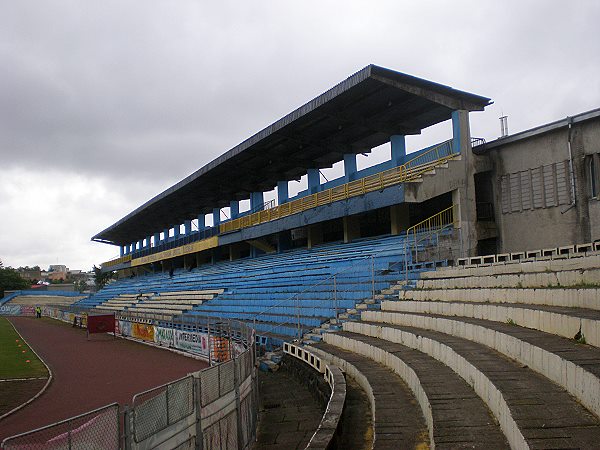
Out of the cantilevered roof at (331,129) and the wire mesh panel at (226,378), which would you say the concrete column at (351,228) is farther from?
the wire mesh panel at (226,378)

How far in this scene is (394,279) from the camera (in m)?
15.4

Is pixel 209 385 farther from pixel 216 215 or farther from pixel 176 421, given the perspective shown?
pixel 216 215

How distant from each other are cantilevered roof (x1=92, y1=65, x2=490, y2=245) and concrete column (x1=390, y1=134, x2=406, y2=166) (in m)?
0.28

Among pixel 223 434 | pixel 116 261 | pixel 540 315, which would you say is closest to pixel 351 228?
pixel 540 315

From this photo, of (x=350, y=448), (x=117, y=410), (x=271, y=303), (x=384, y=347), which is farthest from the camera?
(x=271, y=303)

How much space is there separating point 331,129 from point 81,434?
2116cm

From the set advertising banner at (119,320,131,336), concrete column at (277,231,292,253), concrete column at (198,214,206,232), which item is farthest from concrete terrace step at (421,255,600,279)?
concrete column at (198,214,206,232)

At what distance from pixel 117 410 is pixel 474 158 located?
1644 centimetres

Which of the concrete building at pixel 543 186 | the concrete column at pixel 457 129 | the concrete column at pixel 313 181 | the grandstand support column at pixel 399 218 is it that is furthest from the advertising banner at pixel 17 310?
the concrete building at pixel 543 186

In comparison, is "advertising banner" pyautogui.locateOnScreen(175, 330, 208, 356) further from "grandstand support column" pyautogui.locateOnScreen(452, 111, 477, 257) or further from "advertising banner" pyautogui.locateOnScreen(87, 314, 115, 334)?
"advertising banner" pyautogui.locateOnScreen(87, 314, 115, 334)

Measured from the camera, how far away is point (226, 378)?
6.62 m

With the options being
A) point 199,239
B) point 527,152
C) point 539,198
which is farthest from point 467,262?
point 199,239

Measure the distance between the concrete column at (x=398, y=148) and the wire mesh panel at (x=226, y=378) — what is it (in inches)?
658

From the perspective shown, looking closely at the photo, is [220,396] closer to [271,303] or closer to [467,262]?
[467,262]
